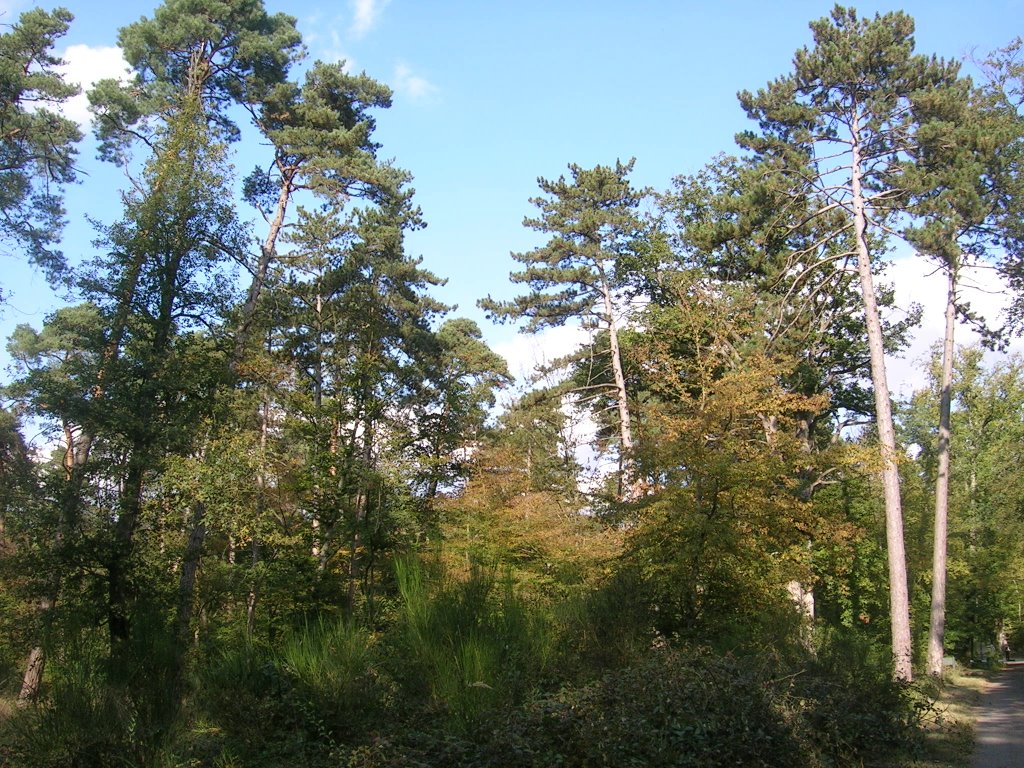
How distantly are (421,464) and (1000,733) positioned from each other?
10208 mm

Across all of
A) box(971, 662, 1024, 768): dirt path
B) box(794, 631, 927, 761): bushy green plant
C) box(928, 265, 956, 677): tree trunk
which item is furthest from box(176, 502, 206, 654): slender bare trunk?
box(928, 265, 956, 677): tree trunk

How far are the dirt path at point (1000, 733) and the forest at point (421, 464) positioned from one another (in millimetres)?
675

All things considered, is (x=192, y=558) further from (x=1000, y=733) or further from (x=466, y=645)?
(x=1000, y=733)

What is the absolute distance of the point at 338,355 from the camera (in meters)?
15.9

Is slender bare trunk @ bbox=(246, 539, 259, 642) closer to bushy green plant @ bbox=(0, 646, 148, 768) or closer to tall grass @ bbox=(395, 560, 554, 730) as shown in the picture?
tall grass @ bbox=(395, 560, 554, 730)

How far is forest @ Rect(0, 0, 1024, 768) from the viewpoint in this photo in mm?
6367

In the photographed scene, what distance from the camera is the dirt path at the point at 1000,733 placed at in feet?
24.1

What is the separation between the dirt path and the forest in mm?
675

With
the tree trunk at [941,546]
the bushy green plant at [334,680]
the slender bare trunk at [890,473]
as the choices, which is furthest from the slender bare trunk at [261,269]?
the tree trunk at [941,546]

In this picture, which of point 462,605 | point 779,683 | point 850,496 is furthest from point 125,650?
point 850,496

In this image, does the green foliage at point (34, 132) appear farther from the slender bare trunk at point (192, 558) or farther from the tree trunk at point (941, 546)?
the tree trunk at point (941, 546)

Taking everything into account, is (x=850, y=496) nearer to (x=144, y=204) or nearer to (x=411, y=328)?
(x=411, y=328)

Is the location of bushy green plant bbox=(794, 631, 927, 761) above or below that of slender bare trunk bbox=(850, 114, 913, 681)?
below

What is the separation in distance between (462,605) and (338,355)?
1000 cm
